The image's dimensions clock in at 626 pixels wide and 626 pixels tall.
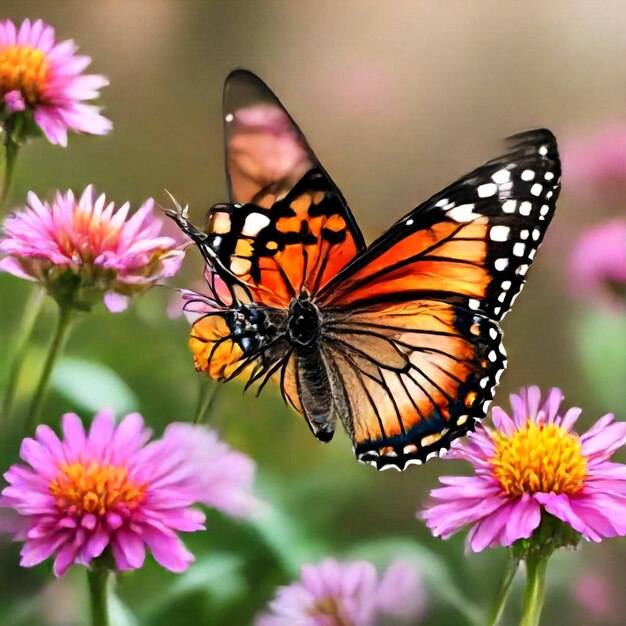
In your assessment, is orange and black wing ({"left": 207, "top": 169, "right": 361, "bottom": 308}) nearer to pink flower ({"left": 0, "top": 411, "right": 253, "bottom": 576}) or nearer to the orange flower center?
pink flower ({"left": 0, "top": 411, "right": 253, "bottom": 576})

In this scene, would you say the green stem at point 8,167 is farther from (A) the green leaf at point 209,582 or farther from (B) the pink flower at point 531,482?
(B) the pink flower at point 531,482

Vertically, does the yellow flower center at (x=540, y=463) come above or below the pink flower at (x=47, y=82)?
below

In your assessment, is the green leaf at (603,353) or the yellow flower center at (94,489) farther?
the green leaf at (603,353)

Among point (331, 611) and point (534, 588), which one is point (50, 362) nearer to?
point (331, 611)

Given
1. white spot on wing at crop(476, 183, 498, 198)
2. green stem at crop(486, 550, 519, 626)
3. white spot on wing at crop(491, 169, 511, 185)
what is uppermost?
white spot on wing at crop(491, 169, 511, 185)

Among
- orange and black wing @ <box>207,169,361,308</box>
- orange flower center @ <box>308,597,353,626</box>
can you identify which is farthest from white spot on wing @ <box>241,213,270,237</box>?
orange flower center @ <box>308,597,353,626</box>

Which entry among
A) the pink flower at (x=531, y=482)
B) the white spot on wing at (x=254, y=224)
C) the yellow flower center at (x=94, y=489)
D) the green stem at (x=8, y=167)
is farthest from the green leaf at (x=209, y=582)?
the green stem at (x=8, y=167)
